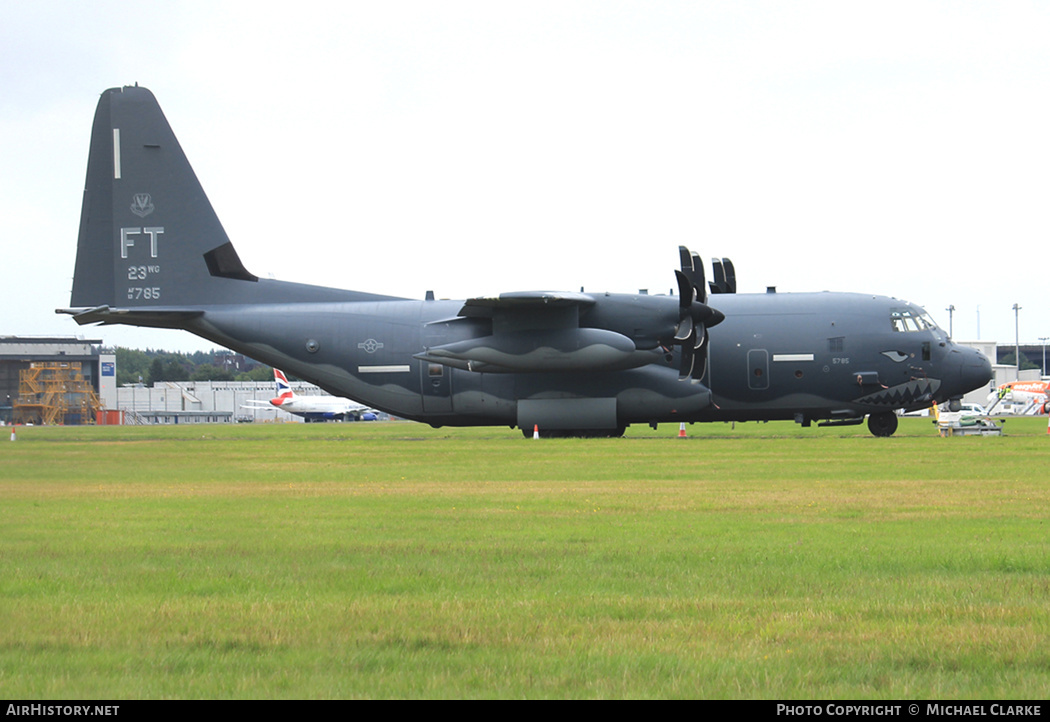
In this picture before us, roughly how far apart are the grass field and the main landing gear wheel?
16967 mm

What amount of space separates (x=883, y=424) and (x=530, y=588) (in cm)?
3010

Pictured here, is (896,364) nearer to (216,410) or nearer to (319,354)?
(319,354)

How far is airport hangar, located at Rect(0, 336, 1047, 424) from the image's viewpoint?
405ft

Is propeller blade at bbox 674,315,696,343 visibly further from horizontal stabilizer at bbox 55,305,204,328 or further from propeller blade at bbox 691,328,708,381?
horizontal stabilizer at bbox 55,305,204,328

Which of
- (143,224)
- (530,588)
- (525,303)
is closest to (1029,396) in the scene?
(525,303)

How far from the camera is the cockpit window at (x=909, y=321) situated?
35.3 metres

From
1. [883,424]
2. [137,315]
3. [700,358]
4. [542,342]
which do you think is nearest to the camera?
[542,342]

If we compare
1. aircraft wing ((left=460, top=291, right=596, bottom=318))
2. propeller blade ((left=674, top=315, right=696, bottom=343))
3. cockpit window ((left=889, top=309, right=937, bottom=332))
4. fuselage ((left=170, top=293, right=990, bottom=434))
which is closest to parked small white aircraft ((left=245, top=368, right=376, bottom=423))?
fuselage ((left=170, top=293, right=990, bottom=434))

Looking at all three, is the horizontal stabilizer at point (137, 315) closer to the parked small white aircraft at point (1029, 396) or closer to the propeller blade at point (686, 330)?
the propeller blade at point (686, 330)

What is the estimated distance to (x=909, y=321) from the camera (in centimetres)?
3547

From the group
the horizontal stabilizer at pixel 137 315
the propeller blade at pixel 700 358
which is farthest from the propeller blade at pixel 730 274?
the horizontal stabilizer at pixel 137 315

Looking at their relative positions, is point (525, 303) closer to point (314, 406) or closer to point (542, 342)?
point (542, 342)

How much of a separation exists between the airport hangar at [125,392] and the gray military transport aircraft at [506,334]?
83014mm

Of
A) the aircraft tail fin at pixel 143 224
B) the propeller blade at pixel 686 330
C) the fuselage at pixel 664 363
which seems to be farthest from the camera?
the aircraft tail fin at pixel 143 224
